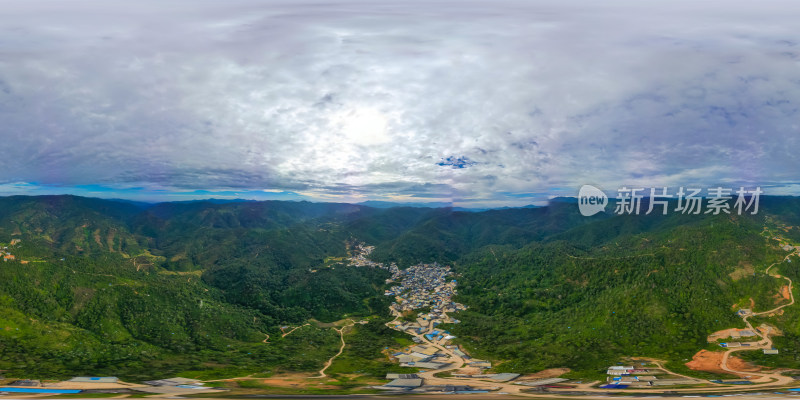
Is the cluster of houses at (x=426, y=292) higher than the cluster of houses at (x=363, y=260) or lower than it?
lower

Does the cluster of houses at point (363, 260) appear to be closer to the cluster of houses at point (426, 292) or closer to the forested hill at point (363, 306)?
the cluster of houses at point (426, 292)

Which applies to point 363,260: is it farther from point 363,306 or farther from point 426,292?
point 363,306

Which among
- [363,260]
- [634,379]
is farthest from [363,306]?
[634,379]

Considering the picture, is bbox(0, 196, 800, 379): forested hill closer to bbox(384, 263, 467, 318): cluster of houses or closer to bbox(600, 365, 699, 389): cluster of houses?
bbox(384, 263, 467, 318): cluster of houses

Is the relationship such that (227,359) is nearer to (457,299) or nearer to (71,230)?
(457,299)

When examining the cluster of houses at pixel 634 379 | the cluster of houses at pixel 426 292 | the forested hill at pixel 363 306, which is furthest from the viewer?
the cluster of houses at pixel 426 292

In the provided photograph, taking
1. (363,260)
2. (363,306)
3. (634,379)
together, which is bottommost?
(363,306)

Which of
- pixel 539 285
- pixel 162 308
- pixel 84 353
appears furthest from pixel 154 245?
pixel 539 285

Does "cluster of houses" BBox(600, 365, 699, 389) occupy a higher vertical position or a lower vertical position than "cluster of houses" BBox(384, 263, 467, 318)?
higher

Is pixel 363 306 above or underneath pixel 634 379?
underneath

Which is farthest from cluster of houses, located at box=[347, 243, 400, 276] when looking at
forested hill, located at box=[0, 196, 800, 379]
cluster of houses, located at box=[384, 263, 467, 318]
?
forested hill, located at box=[0, 196, 800, 379]

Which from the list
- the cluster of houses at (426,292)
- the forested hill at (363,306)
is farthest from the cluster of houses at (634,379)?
the cluster of houses at (426,292)

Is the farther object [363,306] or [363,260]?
[363,260]
